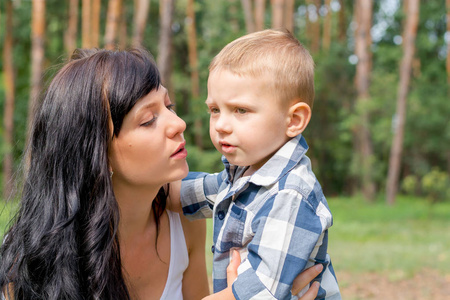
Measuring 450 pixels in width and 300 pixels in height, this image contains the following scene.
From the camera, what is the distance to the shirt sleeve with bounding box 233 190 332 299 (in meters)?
1.61

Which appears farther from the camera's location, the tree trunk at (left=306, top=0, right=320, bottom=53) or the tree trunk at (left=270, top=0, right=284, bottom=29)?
the tree trunk at (left=306, top=0, right=320, bottom=53)

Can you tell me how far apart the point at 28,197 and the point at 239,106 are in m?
0.87

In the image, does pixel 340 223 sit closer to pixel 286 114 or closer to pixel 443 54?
pixel 286 114

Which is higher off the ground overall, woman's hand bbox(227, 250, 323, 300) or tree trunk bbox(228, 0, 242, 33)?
tree trunk bbox(228, 0, 242, 33)

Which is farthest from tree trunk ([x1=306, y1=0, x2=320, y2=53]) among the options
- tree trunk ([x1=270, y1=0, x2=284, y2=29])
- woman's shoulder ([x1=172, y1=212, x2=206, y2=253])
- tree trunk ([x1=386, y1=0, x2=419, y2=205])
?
woman's shoulder ([x1=172, y1=212, x2=206, y2=253])

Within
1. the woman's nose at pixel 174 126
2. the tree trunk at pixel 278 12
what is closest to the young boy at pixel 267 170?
the woman's nose at pixel 174 126

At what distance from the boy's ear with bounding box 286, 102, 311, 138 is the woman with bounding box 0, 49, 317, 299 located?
15.7 inches

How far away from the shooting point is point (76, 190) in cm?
181

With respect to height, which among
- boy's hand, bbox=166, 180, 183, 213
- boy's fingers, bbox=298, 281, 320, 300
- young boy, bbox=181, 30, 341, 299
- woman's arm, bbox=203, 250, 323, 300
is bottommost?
boy's fingers, bbox=298, 281, 320, 300

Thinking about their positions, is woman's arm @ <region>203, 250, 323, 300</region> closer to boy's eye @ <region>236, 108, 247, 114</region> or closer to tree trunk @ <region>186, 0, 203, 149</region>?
boy's eye @ <region>236, 108, 247, 114</region>

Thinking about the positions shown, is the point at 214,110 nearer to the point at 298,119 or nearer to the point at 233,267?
the point at 298,119

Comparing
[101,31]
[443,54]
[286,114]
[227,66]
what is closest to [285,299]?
[286,114]

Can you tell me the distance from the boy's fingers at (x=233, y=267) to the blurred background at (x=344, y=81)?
20.4 feet

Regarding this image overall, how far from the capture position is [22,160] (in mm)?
2029
